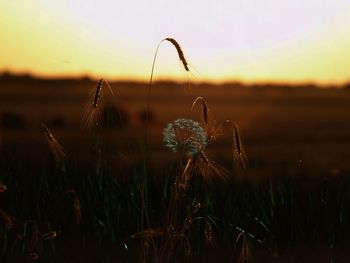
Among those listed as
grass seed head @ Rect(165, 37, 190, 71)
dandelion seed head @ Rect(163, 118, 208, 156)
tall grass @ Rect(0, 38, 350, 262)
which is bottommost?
tall grass @ Rect(0, 38, 350, 262)

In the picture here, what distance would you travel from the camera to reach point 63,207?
6770mm

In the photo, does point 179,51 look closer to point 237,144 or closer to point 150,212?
point 237,144

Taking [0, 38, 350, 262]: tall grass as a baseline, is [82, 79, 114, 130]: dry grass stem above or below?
above

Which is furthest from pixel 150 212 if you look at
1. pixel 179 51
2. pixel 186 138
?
pixel 179 51

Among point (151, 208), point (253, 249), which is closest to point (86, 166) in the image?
point (151, 208)

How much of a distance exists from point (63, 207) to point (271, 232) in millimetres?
1740

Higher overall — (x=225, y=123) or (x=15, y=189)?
(x=225, y=123)

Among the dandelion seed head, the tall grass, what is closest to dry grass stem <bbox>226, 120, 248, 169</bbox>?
the dandelion seed head

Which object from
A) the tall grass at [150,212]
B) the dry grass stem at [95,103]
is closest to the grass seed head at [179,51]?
the dry grass stem at [95,103]

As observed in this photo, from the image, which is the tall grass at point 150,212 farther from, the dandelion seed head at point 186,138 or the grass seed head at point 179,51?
the grass seed head at point 179,51

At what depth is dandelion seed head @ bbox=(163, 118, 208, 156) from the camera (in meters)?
4.86

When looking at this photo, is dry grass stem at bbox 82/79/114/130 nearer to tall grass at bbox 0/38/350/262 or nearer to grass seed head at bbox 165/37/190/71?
grass seed head at bbox 165/37/190/71

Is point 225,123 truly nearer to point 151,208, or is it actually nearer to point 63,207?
point 151,208

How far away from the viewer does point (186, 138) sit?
16.8ft
